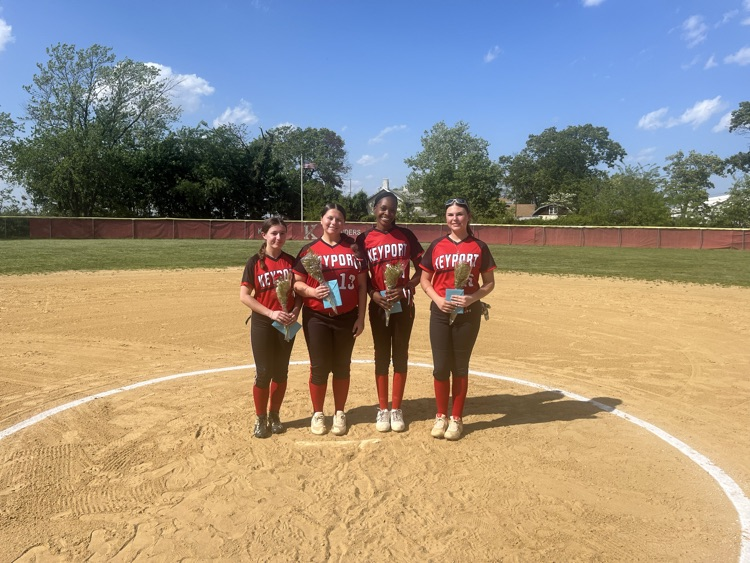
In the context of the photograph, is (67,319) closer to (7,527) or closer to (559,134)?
(7,527)

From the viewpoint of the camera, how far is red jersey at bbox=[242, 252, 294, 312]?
4457mm

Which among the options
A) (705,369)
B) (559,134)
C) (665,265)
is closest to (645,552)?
(705,369)

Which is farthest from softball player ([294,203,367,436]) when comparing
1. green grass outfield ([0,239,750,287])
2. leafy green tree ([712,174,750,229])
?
leafy green tree ([712,174,750,229])

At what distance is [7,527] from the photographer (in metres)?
3.25

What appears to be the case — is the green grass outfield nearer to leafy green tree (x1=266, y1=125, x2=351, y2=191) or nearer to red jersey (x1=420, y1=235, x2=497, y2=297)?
red jersey (x1=420, y1=235, x2=497, y2=297)

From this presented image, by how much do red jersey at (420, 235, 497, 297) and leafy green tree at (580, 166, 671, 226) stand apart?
48840 millimetres

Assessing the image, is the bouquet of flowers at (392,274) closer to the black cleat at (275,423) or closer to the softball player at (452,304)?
the softball player at (452,304)

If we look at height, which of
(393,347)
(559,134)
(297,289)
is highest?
(559,134)

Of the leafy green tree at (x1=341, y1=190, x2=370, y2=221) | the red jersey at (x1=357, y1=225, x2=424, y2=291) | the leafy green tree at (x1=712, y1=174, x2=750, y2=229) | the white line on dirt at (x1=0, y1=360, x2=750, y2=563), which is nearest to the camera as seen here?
the white line on dirt at (x1=0, y1=360, x2=750, y2=563)

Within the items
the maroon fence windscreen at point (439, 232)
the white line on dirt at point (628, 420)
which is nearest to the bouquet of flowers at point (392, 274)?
the white line on dirt at point (628, 420)

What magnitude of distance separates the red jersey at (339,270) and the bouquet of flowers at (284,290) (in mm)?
162

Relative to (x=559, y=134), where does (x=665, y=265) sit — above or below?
below

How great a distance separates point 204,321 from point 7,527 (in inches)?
259

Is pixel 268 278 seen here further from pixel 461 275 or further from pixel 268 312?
pixel 461 275
